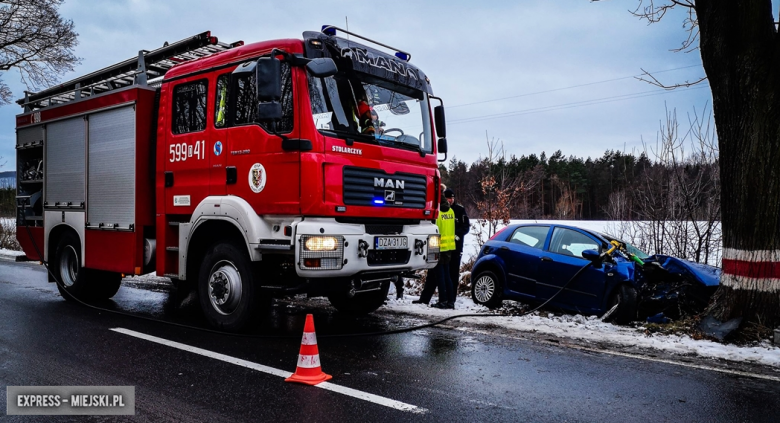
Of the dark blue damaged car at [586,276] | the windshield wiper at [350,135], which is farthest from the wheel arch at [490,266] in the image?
the windshield wiper at [350,135]

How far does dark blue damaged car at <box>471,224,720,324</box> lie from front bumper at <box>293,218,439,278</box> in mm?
2639

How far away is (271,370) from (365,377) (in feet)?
2.72

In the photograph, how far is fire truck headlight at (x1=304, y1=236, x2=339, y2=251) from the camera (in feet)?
18.2

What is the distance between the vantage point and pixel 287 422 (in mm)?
3613

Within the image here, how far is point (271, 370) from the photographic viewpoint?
4844 millimetres

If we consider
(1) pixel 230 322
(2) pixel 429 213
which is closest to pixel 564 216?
(2) pixel 429 213

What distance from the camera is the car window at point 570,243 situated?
27.6 feet

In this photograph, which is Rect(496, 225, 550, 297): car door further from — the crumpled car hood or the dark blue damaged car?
the crumpled car hood

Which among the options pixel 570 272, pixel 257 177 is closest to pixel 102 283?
pixel 257 177

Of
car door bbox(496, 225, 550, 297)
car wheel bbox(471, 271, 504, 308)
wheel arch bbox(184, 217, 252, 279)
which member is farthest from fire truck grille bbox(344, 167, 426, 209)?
car wheel bbox(471, 271, 504, 308)

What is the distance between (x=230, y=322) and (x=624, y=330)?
468cm

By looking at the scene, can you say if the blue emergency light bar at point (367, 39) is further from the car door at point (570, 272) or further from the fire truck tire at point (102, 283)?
the fire truck tire at point (102, 283)

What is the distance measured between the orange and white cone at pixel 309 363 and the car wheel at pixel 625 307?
4498 mm

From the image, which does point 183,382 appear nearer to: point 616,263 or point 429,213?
point 429,213
